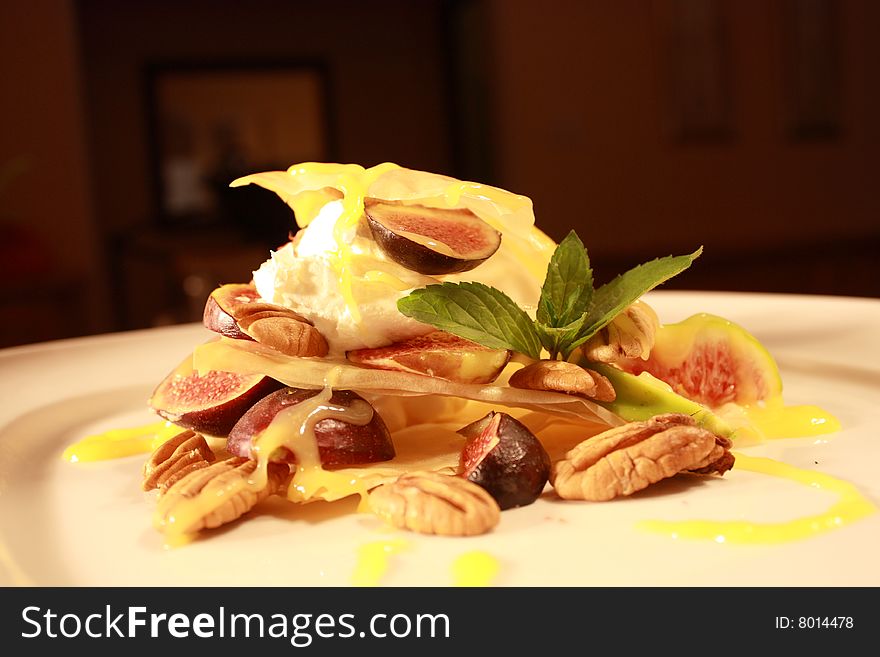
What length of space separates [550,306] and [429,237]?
200 mm

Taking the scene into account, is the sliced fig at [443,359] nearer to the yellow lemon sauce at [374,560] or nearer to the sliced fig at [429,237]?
the sliced fig at [429,237]

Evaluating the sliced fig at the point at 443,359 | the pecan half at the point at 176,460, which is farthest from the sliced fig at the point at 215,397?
the sliced fig at the point at 443,359

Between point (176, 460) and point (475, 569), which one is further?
point (176, 460)

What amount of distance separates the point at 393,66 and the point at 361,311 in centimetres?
893

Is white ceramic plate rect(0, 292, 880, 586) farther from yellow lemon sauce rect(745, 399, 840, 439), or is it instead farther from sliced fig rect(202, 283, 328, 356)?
sliced fig rect(202, 283, 328, 356)

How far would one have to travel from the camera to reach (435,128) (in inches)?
397

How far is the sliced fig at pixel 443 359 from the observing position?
4.44ft

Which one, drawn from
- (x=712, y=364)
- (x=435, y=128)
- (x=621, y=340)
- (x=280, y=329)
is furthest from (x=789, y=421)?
(x=435, y=128)

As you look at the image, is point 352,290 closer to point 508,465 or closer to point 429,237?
point 429,237

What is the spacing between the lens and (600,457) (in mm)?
1216

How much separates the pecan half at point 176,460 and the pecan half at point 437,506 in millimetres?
295
